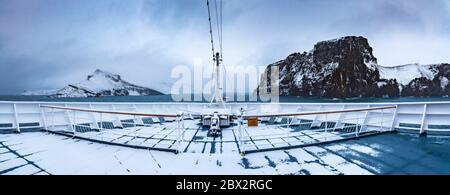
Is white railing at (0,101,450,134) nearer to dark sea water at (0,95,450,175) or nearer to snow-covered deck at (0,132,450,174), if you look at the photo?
dark sea water at (0,95,450,175)

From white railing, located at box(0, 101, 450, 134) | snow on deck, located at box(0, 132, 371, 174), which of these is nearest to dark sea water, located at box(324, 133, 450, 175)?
snow on deck, located at box(0, 132, 371, 174)

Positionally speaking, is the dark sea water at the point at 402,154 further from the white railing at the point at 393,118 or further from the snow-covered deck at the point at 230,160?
the white railing at the point at 393,118

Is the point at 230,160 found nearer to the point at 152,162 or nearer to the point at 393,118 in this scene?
the point at 152,162

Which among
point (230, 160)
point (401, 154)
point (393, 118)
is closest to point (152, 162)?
point (230, 160)

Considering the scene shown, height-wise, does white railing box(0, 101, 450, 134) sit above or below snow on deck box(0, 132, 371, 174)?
above

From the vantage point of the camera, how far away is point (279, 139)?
11.8ft

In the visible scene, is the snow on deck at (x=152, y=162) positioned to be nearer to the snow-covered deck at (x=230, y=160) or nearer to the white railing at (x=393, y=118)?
the snow-covered deck at (x=230, y=160)

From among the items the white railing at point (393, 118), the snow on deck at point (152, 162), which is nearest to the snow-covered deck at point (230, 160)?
the snow on deck at point (152, 162)

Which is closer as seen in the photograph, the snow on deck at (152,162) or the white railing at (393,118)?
the snow on deck at (152,162)

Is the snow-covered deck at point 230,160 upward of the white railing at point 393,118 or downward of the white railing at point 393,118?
downward

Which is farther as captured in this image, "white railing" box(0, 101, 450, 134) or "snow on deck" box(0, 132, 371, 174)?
"white railing" box(0, 101, 450, 134)
